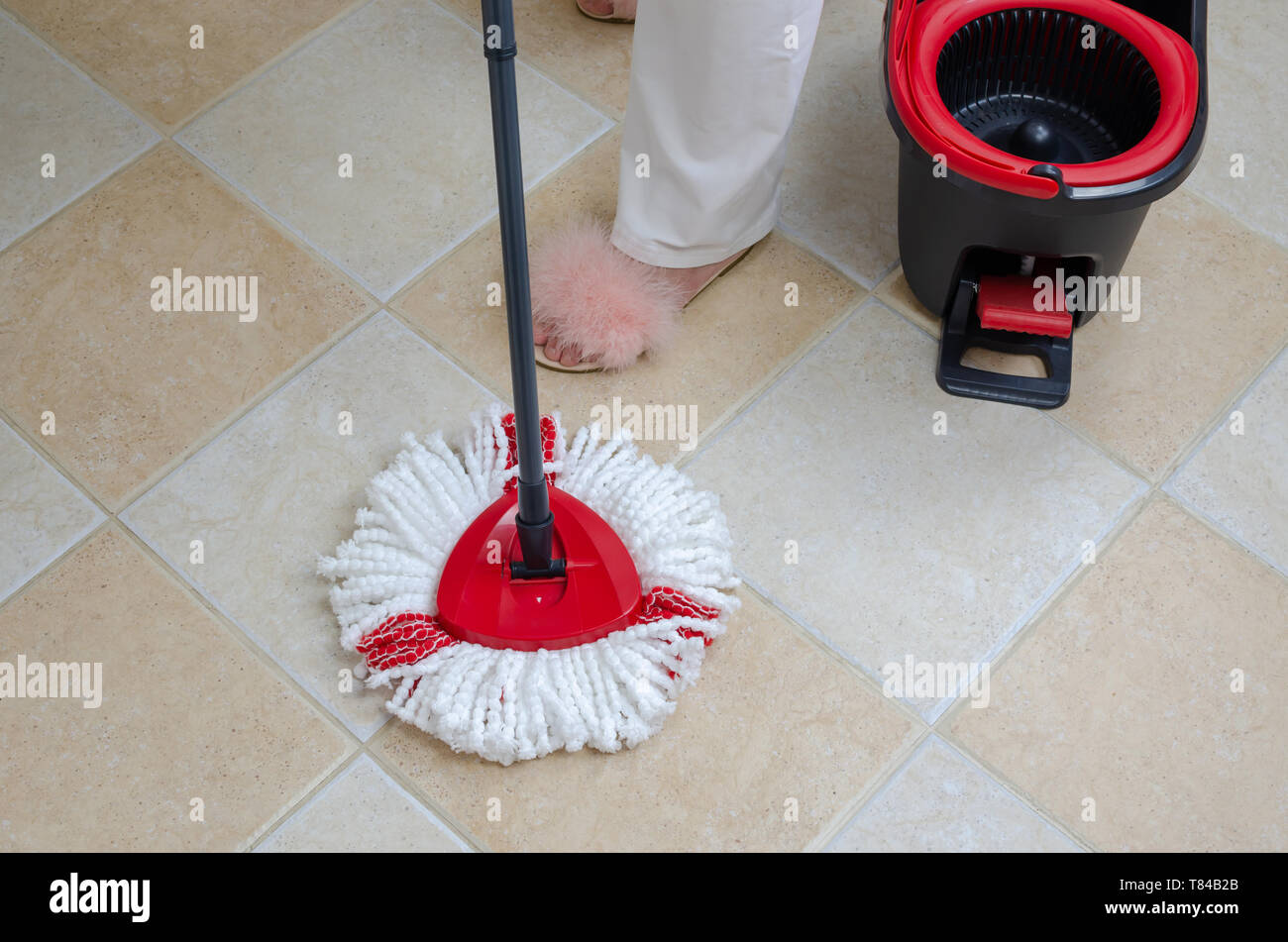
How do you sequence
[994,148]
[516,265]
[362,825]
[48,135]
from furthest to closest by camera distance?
[48,135] < [994,148] < [362,825] < [516,265]

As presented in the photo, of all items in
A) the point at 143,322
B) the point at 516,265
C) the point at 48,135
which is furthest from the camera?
the point at 48,135

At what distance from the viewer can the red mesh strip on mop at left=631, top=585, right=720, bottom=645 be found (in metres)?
1.10

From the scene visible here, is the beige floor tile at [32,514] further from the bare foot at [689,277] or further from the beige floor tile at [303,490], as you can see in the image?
the bare foot at [689,277]

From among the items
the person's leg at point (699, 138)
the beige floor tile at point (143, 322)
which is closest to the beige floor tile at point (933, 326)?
the person's leg at point (699, 138)

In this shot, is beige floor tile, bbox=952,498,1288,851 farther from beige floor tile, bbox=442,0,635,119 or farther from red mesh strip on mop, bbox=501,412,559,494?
beige floor tile, bbox=442,0,635,119

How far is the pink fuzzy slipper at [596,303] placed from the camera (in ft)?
4.14

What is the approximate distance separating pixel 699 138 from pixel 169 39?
70cm

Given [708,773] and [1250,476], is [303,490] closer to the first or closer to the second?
[708,773]

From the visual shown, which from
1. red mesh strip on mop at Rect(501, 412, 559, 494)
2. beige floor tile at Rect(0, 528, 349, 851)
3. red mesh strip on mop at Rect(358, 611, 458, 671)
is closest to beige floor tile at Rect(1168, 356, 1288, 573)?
red mesh strip on mop at Rect(501, 412, 559, 494)

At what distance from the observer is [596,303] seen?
1.26m

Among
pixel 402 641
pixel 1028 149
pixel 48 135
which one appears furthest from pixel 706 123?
pixel 48 135

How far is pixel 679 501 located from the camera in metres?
1.16

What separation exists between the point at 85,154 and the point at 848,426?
85 centimetres

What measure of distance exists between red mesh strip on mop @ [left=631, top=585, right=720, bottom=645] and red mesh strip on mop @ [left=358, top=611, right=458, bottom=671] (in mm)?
157
